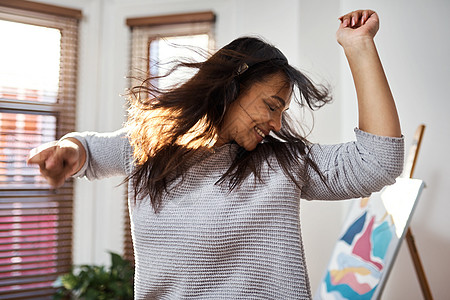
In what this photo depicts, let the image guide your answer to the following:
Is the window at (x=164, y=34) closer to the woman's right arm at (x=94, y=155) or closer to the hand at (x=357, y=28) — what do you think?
the woman's right arm at (x=94, y=155)

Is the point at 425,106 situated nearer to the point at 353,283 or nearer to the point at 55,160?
the point at 353,283

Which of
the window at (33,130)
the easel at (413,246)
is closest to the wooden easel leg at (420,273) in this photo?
the easel at (413,246)

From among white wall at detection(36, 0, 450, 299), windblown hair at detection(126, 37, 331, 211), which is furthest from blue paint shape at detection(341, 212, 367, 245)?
windblown hair at detection(126, 37, 331, 211)

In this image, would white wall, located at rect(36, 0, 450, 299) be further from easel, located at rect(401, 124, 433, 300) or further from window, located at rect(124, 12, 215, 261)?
easel, located at rect(401, 124, 433, 300)

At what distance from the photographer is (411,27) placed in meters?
2.28

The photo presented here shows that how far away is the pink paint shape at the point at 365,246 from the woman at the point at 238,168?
94 centimetres

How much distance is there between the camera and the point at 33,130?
2.80 metres

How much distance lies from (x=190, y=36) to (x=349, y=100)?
1012mm

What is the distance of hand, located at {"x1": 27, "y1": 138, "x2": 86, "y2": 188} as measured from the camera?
102cm

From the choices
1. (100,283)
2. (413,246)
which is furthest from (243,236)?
(100,283)

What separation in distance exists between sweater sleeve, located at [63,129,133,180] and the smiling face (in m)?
0.28

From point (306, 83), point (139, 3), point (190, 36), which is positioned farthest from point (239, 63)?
point (139, 3)

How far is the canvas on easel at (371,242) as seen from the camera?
171 cm

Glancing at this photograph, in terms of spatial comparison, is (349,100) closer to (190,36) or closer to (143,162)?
(190,36)
